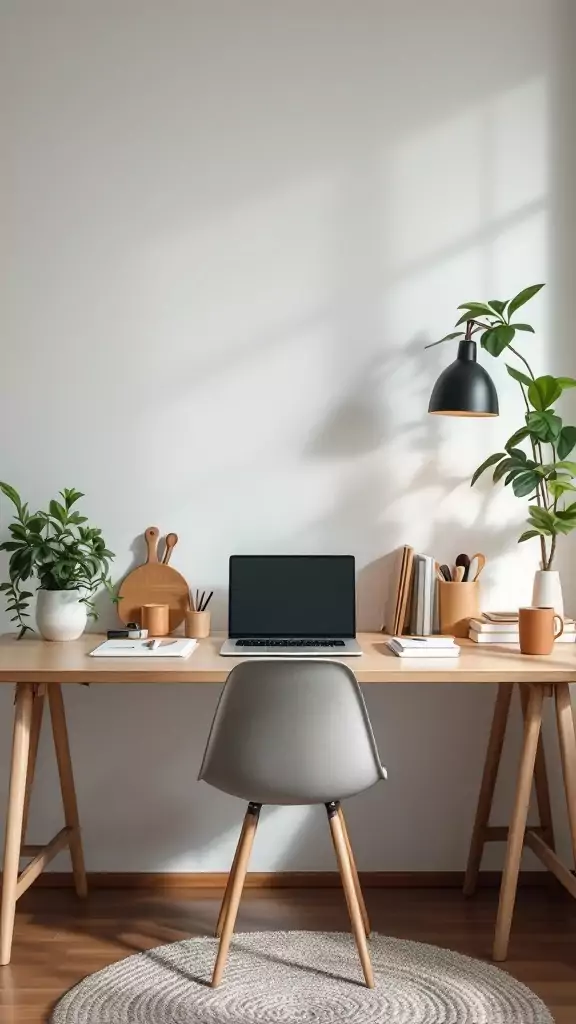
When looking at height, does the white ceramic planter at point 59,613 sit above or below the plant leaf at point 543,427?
below

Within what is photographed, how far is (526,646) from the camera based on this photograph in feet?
9.00

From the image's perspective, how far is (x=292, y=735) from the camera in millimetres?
2350

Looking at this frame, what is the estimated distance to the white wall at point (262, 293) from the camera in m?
3.11

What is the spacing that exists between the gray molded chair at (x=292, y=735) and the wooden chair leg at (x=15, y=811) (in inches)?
19.5

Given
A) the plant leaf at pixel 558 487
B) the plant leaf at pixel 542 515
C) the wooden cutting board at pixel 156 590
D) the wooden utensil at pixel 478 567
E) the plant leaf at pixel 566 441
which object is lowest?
the wooden cutting board at pixel 156 590

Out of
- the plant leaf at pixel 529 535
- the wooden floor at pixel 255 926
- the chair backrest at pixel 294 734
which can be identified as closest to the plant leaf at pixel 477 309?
the plant leaf at pixel 529 535

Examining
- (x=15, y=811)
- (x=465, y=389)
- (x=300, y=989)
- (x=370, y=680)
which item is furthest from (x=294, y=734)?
(x=465, y=389)

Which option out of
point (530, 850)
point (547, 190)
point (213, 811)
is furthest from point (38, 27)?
point (530, 850)

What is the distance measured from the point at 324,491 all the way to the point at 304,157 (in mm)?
993

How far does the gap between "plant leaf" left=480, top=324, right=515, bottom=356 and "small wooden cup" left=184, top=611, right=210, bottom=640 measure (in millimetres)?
1080

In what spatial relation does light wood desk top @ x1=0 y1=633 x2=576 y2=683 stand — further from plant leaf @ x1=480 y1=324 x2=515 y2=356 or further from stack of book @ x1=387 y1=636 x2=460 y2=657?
plant leaf @ x1=480 y1=324 x2=515 y2=356

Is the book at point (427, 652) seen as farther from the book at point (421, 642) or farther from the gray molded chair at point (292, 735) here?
the gray molded chair at point (292, 735)

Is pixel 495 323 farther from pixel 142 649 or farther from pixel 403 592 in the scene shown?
pixel 142 649

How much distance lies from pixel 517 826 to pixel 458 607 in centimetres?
67
